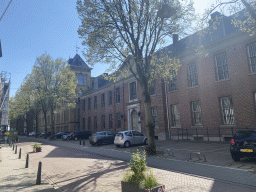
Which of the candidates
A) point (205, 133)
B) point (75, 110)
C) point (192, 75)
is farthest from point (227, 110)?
point (75, 110)

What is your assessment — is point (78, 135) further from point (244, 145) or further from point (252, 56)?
point (244, 145)

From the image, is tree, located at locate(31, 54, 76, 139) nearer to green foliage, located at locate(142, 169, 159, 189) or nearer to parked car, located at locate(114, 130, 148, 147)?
parked car, located at locate(114, 130, 148, 147)

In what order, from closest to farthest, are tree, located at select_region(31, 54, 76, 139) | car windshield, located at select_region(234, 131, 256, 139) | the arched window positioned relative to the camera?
car windshield, located at select_region(234, 131, 256, 139) → tree, located at select_region(31, 54, 76, 139) → the arched window

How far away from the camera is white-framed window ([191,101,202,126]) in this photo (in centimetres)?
1895

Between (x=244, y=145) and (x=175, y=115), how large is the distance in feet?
42.9

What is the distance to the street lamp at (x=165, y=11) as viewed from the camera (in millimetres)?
12875

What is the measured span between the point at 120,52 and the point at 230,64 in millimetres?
9743

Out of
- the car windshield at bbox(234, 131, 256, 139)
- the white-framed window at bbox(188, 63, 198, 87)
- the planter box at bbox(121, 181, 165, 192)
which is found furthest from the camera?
the white-framed window at bbox(188, 63, 198, 87)

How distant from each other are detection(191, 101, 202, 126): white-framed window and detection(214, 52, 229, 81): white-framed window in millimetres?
3216

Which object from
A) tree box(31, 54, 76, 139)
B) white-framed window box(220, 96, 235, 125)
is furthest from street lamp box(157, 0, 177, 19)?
tree box(31, 54, 76, 139)

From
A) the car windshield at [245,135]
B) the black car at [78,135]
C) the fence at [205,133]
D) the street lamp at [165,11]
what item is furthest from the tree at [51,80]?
the car windshield at [245,135]

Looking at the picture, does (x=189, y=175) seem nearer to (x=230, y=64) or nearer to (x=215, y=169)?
(x=215, y=169)

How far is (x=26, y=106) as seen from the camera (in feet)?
133

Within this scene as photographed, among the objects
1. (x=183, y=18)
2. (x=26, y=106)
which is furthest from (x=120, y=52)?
(x=26, y=106)
